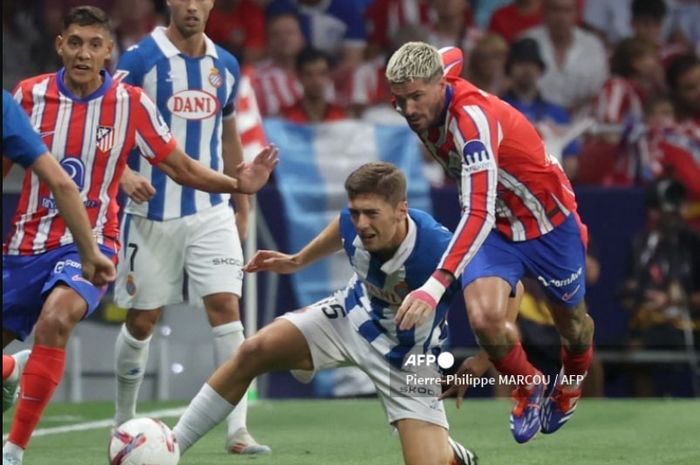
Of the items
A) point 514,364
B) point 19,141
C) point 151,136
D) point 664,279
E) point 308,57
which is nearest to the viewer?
point 19,141

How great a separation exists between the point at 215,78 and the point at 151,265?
994mm

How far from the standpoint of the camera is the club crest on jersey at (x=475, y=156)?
6.39 m

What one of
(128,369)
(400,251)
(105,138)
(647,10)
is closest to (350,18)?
(647,10)

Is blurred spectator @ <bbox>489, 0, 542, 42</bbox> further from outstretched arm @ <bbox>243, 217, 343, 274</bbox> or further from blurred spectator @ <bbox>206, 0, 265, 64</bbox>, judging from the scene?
outstretched arm @ <bbox>243, 217, 343, 274</bbox>

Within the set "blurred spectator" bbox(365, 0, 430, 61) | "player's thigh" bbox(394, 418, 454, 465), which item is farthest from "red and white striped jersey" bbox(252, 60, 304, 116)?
"player's thigh" bbox(394, 418, 454, 465)

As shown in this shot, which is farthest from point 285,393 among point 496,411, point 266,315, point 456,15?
point 456,15

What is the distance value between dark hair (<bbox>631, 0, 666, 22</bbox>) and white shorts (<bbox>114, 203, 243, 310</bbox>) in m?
6.98

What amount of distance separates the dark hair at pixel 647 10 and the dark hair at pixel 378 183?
28.1ft

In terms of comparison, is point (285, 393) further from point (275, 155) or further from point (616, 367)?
point (275, 155)

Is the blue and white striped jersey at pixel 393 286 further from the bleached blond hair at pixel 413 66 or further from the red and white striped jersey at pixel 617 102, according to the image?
the red and white striped jersey at pixel 617 102

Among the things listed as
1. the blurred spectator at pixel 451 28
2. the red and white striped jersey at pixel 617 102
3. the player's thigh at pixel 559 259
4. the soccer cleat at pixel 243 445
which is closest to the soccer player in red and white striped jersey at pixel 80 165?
the soccer cleat at pixel 243 445

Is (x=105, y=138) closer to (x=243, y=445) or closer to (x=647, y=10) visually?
(x=243, y=445)

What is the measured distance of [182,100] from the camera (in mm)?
7871

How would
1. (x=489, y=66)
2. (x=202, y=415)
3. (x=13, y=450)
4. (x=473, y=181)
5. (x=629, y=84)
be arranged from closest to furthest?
(x=202, y=415) → (x=13, y=450) → (x=473, y=181) → (x=489, y=66) → (x=629, y=84)
